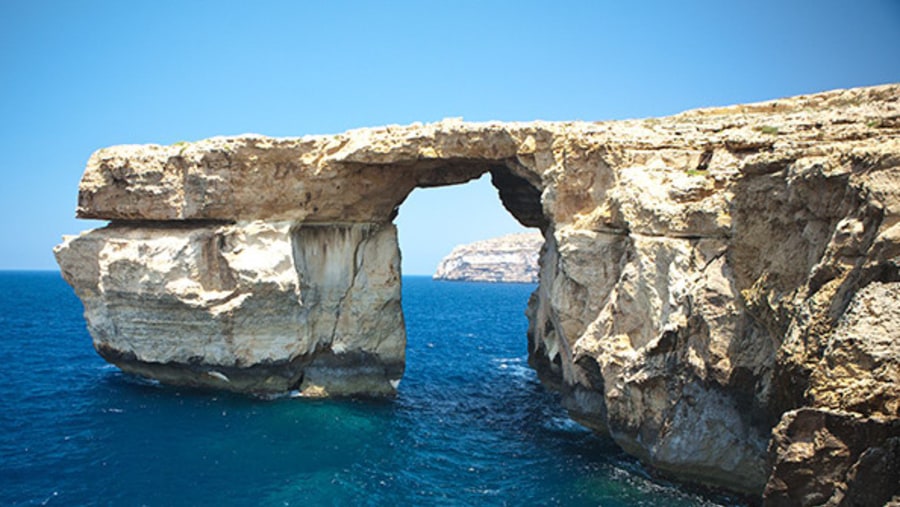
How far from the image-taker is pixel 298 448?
20.2m

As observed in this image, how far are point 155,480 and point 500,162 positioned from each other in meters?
16.3

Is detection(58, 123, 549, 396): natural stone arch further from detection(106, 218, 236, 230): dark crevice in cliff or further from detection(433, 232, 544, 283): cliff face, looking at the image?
detection(433, 232, 544, 283): cliff face

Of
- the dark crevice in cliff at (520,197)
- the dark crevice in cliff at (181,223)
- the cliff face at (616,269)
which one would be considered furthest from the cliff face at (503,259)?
the dark crevice in cliff at (181,223)

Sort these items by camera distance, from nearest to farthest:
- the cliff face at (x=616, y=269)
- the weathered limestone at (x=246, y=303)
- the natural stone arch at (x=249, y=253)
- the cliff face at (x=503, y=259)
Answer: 1. the cliff face at (x=616, y=269)
2. the natural stone arch at (x=249, y=253)
3. the weathered limestone at (x=246, y=303)
4. the cliff face at (x=503, y=259)

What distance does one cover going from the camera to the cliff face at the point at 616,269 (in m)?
10.9

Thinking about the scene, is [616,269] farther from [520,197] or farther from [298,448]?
[520,197]

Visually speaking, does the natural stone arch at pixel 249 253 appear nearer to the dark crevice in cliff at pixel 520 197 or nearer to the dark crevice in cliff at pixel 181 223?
the dark crevice in cliff at pixel 181 223

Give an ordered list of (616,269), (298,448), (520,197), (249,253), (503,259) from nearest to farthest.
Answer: (616,269), (298,448), (249,253), (520,197), (503,259)

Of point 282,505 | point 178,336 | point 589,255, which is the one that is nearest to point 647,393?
point 589,255

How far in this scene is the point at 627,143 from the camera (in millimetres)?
19703

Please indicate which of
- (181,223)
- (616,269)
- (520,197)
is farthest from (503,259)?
(616,269)

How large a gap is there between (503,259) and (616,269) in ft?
506

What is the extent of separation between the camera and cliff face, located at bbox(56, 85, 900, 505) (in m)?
10.9

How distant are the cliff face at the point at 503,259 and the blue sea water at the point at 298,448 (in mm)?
140357
